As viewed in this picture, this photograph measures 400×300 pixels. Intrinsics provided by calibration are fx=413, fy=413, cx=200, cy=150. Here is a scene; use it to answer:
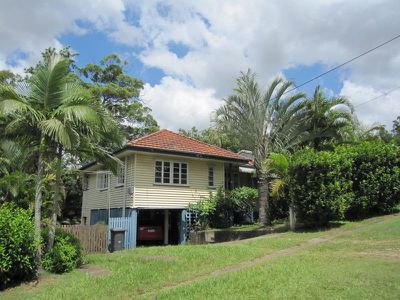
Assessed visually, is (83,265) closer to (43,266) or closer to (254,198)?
(43,266)

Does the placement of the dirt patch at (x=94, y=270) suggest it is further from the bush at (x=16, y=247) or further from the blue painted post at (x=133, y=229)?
the blue painted post at (x=133, y=229)

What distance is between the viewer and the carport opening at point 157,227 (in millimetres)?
22141

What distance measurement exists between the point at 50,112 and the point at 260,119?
10.8 meters

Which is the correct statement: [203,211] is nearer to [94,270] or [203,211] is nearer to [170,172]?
Answer: [170,172]

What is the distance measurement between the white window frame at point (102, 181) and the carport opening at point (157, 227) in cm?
308

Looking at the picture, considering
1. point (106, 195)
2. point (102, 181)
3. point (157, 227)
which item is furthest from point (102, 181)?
point (157, 227)

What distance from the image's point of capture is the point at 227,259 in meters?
12.0

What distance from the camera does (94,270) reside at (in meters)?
11.8

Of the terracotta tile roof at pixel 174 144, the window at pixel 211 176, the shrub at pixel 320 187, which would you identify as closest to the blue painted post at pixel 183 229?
the window at pixel 211 176

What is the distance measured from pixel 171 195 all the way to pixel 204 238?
10.0 ft

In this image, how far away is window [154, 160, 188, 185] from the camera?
2152 centimetres

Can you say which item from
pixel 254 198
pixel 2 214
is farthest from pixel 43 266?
pixel 254 198

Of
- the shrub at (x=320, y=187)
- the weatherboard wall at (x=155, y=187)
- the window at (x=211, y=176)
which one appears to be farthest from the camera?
the window at (x=211, y=176)

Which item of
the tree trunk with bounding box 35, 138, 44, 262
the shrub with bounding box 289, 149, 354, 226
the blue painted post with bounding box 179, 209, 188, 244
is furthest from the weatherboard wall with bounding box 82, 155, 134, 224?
the tree trunk with bounding box 35, 138, 44, 262
